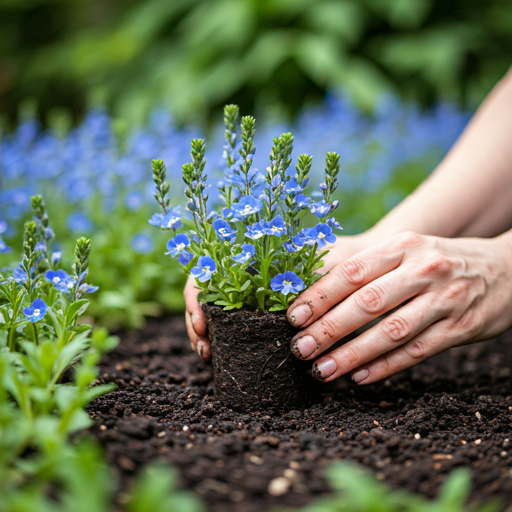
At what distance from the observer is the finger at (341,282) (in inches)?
65.6

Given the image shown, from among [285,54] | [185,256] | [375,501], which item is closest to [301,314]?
[185,256]

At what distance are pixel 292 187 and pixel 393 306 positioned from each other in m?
0.51

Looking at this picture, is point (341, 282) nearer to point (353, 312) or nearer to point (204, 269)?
point (353, 312)

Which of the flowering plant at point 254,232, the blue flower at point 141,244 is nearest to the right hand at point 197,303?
the flowering plant at point 254,232

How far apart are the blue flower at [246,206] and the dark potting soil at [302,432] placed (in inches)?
25.9

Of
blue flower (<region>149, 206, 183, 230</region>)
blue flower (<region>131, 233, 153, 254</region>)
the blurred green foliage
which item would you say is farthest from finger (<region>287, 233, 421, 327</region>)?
the blurred green foliage

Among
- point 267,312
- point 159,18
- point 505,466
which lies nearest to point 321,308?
point 267,312

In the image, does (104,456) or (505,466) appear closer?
(104,456)

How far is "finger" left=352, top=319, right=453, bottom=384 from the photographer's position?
69.9 inches

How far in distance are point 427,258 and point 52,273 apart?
123 centimetres

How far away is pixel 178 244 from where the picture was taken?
1.71 meters

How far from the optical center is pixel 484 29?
741 cm

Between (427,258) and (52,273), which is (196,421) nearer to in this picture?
(52,273)

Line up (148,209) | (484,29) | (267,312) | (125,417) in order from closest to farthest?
(125,417), (267,312), (148,209), (484,29)
